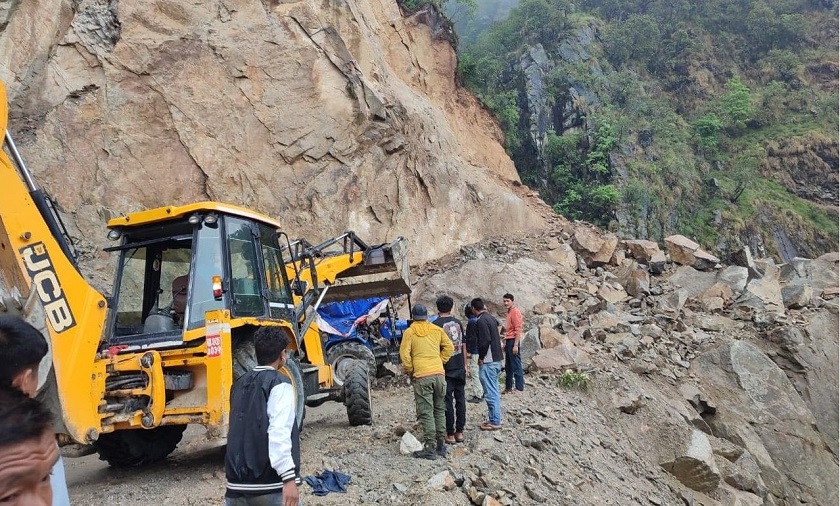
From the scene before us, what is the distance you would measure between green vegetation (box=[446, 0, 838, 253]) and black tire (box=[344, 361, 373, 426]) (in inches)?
673

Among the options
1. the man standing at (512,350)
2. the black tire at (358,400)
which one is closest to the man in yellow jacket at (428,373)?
the black tire at (358,400)

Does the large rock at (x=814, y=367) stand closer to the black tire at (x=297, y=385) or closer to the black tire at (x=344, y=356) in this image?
the black tire at (x=344, y=356)

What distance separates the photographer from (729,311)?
13.1 m

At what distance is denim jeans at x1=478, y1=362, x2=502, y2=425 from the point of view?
6.50 m

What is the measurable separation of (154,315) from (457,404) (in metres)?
3.11

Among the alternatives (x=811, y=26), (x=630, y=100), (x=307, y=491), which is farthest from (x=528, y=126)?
(x=307, y=491)

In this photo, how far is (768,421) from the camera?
1027 cm

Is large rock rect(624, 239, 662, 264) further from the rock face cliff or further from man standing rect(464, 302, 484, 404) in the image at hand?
man standing rect(464, 302, 484, 404)

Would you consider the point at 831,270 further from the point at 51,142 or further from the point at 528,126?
the point at 51,142

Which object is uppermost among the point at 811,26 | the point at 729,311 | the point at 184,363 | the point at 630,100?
the point at 811,26

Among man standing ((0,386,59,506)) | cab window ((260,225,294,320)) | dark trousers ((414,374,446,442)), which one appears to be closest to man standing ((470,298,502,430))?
dark trousers ((414,374,446,442))

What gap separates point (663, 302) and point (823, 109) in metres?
26.8

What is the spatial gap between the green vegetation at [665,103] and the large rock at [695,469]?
55.7 feet

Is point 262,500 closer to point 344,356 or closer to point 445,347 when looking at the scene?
point 445,347
